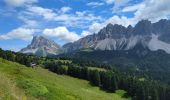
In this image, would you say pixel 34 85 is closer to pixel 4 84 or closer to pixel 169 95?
pixel 4 84

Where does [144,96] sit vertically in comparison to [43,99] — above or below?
below

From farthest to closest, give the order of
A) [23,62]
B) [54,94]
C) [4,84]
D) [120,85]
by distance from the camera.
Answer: [23,62], [120,85], [54,94], [4,84]

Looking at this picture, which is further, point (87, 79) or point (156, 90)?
point (87, 79)

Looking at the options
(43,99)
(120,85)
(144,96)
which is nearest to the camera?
(43,99)

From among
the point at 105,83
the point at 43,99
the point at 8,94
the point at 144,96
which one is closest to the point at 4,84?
the point at 8,94

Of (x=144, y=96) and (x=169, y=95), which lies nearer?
(x=144, y=96)

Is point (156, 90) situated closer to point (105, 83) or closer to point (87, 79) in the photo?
point (105, 83)

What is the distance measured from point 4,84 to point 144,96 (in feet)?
433

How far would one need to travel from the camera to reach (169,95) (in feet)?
565

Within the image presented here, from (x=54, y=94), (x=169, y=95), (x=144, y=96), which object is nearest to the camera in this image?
(x=54, y=94)

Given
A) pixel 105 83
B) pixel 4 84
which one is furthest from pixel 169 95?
pixel 4 84

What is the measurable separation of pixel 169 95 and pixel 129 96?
75.9 feet

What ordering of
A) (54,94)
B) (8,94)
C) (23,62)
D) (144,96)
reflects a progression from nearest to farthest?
(8,94) → (54,94) → (144,96) → (23,62)

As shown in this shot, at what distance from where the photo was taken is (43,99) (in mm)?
41844
